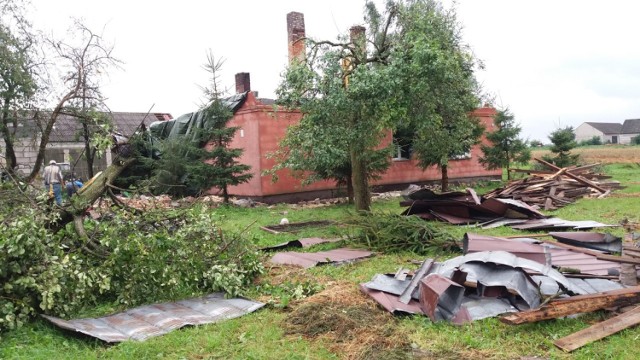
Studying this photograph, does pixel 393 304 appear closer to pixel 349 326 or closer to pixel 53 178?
pixel 349 326

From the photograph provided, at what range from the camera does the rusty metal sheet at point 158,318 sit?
461 centimetres

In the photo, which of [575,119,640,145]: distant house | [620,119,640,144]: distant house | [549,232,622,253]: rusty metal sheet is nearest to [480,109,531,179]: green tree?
[549,232,622,253]: rusty metal sheet

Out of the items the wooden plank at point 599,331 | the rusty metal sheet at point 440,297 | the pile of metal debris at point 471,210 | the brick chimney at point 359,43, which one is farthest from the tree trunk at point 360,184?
the wooden plank at point 599,331

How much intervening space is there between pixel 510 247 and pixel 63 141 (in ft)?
61.3

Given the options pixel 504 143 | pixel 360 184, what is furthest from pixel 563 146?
pixel 360 184

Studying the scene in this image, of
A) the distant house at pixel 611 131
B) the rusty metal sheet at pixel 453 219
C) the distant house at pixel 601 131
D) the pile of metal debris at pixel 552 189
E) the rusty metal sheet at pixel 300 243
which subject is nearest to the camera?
the rusty metal sheet at pixel 300 243

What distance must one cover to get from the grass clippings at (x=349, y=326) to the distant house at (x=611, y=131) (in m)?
78.9

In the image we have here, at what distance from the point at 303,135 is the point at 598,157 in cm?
2989

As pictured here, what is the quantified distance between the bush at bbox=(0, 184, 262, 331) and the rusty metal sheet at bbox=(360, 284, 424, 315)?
1629 millimetres

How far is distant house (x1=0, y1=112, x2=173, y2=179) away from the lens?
13250mm

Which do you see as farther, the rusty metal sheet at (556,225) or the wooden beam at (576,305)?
the rusty metal sheet at (556,225)

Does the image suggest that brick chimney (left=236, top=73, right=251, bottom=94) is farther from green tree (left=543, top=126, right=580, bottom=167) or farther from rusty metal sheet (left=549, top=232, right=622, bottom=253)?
rusty metal sheet (left=549, top=232, right=622, bottom=253)

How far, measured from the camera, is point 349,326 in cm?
452

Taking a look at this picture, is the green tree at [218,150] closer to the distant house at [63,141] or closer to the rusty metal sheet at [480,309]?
the distant house at [63,141]
